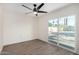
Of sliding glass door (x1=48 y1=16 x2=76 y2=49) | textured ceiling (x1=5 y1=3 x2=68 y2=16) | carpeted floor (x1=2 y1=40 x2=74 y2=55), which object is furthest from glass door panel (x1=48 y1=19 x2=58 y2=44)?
textured ceiling (x1=5 y1=3 x2=68 y2=16)

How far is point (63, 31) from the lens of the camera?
138 centimetres

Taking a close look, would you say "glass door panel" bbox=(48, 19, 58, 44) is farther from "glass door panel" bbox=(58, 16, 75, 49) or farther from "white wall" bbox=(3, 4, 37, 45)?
"white wall" bbox=(3, 4, 37, 45)

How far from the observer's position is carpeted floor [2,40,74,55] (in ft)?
4.40

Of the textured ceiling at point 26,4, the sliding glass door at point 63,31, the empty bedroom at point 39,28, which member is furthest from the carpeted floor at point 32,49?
the textured ceiling at point 26,4

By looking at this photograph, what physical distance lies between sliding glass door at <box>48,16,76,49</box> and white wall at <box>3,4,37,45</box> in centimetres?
34

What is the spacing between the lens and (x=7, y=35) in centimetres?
135

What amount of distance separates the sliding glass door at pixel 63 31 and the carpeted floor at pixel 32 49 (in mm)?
118

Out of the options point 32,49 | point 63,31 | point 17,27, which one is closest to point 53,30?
point 63,31

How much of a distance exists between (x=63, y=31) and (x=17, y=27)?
0.79m

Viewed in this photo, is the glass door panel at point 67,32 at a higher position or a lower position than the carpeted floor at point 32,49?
higher

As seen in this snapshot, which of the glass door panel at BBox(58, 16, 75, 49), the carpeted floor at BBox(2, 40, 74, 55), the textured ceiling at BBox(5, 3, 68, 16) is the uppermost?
the textured ceiling at BBox(5, 3, 68, 16)

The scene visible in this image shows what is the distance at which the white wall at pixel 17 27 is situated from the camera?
4.37 ft

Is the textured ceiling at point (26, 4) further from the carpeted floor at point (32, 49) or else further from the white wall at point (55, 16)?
the carpeted floor at point (32, 49)
